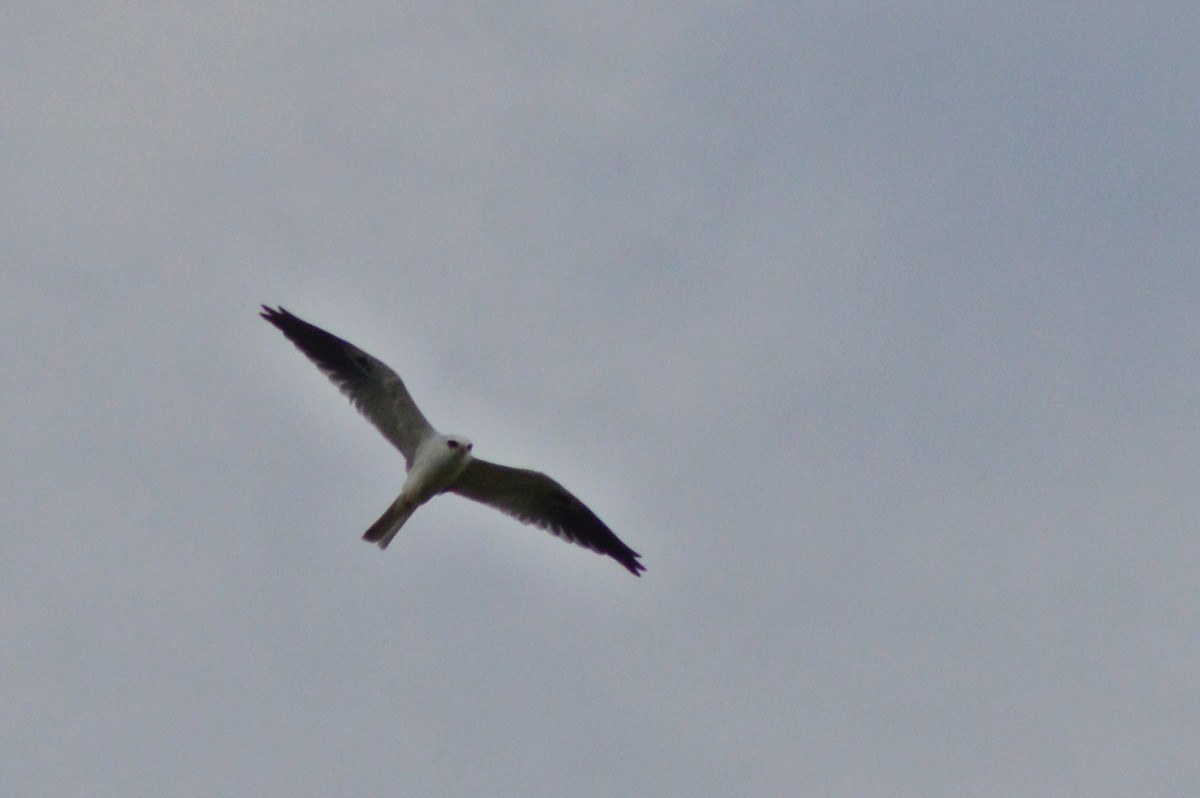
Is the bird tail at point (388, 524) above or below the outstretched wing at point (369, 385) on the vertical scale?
below

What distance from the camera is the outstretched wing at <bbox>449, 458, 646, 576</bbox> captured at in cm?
1559

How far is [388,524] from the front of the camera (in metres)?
14.8

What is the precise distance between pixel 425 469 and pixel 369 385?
1265mm

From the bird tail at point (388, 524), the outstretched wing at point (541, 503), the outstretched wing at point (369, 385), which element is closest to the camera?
the bird tail at point (388, 524)

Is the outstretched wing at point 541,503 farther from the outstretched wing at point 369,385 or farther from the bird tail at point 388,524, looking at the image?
the bird tail at point 388,524

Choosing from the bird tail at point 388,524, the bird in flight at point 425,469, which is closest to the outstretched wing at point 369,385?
the bird in flight at point 425,469

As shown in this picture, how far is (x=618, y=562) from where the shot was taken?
1650 centimetres

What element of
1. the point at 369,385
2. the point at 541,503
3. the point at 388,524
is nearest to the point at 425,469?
the point at 388,524

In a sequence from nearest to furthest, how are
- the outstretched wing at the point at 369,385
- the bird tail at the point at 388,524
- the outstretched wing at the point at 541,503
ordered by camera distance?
the bird tail at the point at 388,524 < the outstretched wing at the point at 369,385 < the outstretched wing at the point at 541,503

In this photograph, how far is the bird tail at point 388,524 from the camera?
14.7m

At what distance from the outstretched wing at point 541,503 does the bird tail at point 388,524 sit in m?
0.88

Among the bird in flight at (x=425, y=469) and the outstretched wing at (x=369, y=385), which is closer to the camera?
the bird in flight at (x=425, y=469)

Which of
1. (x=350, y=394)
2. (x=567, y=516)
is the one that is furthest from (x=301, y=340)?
(x=567, y=516)

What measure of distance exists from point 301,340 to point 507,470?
8.39 feet
